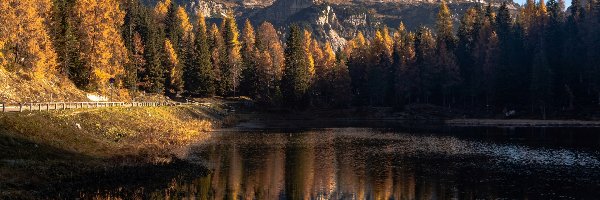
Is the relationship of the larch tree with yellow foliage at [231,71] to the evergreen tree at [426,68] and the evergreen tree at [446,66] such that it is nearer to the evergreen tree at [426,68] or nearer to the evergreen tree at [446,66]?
the evergreen tree at [426,68]

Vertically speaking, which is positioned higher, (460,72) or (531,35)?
(531,35)

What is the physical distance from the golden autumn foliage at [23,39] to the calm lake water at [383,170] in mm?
26039

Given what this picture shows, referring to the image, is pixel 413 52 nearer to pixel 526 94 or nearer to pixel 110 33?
pixel 526 94

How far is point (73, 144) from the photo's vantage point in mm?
34875

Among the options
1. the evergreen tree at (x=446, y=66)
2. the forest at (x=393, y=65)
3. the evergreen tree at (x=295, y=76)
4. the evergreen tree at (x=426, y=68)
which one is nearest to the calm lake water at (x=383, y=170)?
the forest at (x=393, y=65)

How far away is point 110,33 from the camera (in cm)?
7456

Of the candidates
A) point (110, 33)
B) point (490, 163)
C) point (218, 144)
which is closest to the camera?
point (490, 163)

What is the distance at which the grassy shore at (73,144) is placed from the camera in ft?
81.3

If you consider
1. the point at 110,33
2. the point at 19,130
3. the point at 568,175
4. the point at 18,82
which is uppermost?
the point at 110,33

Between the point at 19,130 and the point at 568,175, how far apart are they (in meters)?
37.4

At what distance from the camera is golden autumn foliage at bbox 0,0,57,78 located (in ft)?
196

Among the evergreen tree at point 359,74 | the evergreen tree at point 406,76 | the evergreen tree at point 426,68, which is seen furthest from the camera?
the evergreen tree at point 359,74

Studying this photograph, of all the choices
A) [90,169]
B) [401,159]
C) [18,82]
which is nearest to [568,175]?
[401,159]

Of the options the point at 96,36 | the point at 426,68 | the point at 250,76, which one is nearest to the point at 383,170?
the point at 96,36
